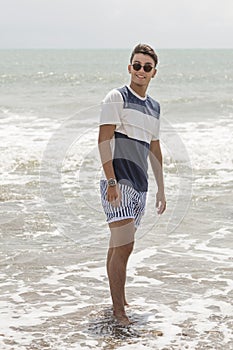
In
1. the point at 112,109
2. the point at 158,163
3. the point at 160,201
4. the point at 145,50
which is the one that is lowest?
the point at 160,201

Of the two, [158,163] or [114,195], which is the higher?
[158,163]

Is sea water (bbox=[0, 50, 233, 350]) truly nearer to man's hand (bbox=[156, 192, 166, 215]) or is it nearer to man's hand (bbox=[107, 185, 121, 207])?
man's hand (bbox=[156, 192, 166, 215])

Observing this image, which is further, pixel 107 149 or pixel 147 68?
pixel 147 68

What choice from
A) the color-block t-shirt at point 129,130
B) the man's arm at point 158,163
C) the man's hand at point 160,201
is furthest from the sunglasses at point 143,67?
the man's hand at point 160,201

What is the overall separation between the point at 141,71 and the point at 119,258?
122cm

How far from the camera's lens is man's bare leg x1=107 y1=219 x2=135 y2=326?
418 cm

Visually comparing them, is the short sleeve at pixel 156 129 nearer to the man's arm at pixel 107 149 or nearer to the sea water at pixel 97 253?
the man's arm at pixel 107 149

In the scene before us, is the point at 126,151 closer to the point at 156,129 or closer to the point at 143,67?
the point at 156,129

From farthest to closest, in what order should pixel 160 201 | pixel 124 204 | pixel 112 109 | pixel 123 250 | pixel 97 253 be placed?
pixel 97 253
pixel 160 201
pixel 123 250
pixel 124 204
pixel 112 109

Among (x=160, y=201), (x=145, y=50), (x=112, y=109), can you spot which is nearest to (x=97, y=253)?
(x=160, y=201)

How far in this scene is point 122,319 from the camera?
14.2 ft

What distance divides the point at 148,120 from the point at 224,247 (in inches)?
97.0

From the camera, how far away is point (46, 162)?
11.1 metres

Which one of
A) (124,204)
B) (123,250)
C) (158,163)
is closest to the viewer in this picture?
(124,204)
